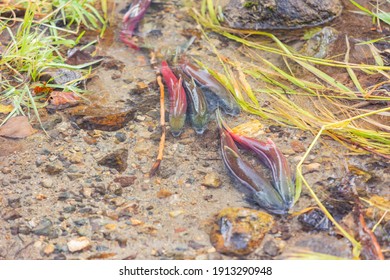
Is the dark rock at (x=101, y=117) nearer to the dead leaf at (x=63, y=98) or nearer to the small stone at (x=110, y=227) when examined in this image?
the dead leaf at (x=63, y=98)

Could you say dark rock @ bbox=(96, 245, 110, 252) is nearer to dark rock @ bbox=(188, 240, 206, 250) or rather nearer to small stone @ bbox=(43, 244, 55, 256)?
small stone @ bbox=(43, 244, 55, 256)

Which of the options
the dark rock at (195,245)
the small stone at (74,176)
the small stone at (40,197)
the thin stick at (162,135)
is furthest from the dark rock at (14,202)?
the dark rock at (195,245)

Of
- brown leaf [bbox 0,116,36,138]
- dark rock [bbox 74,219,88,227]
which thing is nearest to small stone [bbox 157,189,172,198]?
dark rock [bbox 74,219,88,227]

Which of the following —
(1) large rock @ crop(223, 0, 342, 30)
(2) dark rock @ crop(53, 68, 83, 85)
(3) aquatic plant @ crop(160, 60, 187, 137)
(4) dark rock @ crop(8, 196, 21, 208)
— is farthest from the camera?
(1) large rock @ crop(223, 0, 342, 30)

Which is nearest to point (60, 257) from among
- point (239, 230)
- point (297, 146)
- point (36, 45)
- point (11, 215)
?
point (11, 215)

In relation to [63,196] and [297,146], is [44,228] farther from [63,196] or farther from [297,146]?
[297,146]
